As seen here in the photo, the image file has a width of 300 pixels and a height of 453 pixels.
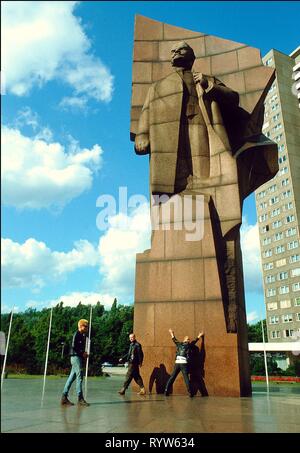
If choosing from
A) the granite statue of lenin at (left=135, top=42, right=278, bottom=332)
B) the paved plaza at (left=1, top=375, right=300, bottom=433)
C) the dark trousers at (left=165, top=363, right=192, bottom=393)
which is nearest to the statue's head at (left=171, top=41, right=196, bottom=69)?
the granite statue of lenin at (left=135, top=42, right=278, bottom=332)

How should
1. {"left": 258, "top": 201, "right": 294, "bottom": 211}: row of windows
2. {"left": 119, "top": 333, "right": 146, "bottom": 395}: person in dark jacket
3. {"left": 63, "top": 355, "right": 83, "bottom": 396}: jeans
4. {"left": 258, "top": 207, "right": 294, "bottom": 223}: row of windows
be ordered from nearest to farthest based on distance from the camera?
1. {"left": 63, "top": 355, "right": 83, "bottom": 396}: jeans
2. {"left": 119, "top": 333, "right": 146, "bottom": 395}: person in dark jacket
3. {"left": 258, "top": 201, "right": 294, "bottom": 211}: row of windows
4. {"left": 258, "top": 207, "right": 294, "bottom": 223}: row of windows

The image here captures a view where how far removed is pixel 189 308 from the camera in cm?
1116

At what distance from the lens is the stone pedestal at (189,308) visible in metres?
10.4

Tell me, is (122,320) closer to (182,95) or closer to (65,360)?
(65,360)

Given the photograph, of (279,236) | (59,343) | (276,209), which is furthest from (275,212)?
(59,343)

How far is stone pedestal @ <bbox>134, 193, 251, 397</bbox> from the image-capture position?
10367mm

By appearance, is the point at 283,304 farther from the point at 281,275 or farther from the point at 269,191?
the point at 269,191

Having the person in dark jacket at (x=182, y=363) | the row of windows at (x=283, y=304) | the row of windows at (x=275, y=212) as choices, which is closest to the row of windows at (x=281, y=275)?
the row of windows at (x=283, y=304)

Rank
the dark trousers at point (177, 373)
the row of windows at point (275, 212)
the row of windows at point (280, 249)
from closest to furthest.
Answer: the dark trousers at point (177, 373) → the row of windows at point (280, 249) → the row of windows at point (275, 212)

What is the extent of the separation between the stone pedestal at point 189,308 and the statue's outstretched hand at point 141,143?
309 cm

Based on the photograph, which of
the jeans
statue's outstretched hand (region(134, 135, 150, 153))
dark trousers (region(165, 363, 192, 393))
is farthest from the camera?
statue's outstretched hand (region(134, 135, 150, 153))

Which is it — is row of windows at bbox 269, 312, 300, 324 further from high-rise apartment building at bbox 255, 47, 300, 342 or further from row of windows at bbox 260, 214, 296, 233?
row of windows at bbox 260, 214, 296, 233

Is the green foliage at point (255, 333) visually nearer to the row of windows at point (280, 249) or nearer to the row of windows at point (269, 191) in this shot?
the row of windows at point (280, 249)

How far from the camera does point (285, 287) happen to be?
70312 millimetres
